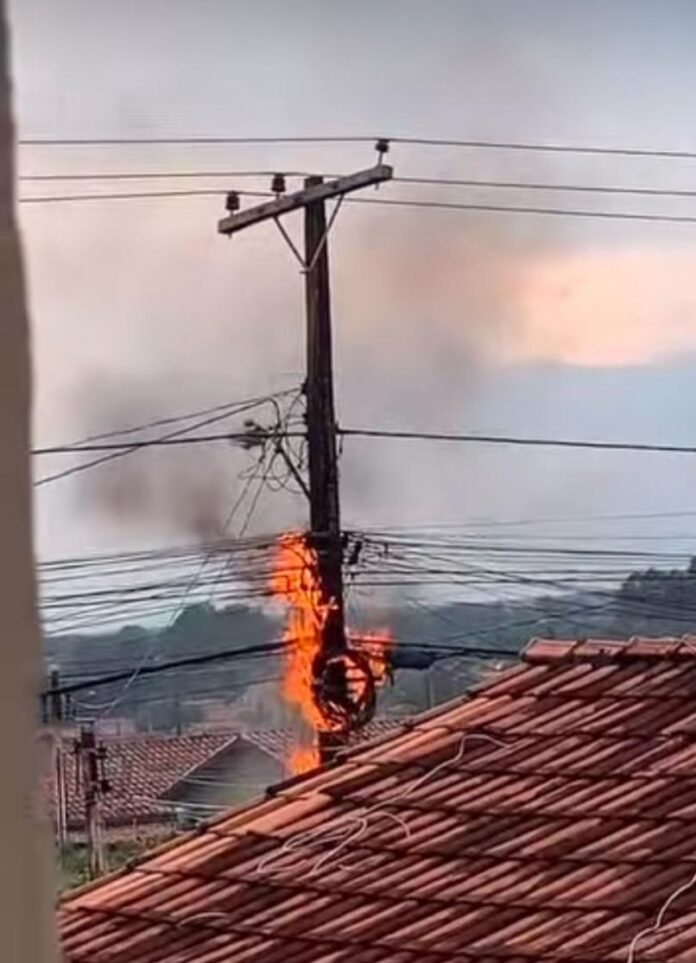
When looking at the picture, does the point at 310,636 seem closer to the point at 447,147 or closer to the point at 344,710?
the point at 344,710

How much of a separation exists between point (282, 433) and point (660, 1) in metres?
0.77

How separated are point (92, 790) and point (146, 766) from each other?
0.62 feet

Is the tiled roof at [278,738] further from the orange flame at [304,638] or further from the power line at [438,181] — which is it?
the power line at [438,181]

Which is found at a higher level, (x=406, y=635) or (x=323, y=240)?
(x=323, y=240)

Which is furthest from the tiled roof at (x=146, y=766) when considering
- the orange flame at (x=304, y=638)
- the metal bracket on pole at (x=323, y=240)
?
the metal bracket on pole at (x=323, y=240)

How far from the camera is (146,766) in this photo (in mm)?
2227

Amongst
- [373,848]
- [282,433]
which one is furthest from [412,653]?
[373,848]

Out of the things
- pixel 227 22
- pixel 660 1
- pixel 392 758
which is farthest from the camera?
pixel 660 1

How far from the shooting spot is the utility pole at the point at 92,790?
6.59 feet

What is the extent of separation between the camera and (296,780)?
78.4 inches

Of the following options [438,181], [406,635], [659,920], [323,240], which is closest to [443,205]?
[438,181]

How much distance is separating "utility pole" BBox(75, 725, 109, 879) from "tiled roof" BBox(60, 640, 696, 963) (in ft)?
0.46

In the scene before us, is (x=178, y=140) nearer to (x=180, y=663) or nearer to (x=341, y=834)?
(x=180, y=663)

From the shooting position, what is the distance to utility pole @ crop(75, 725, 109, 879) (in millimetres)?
2008
